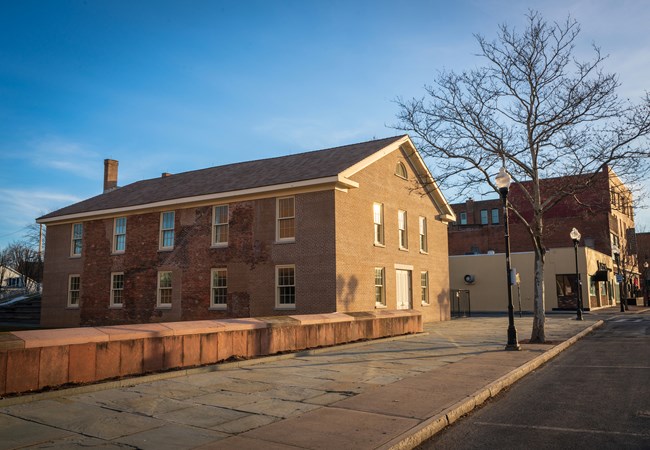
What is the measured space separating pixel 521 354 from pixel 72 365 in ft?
35.2

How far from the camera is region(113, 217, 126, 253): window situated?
28.0 m

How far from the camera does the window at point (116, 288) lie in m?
27.6

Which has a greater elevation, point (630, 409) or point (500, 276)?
point (500, 276)

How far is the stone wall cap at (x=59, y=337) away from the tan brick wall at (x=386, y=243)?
41.4 feet

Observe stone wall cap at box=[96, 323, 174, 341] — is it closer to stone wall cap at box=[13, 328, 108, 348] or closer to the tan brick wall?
stone wall cap at box=[13, 328, 108, 348]

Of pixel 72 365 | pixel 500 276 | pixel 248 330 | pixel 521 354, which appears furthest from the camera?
pixel 500 276

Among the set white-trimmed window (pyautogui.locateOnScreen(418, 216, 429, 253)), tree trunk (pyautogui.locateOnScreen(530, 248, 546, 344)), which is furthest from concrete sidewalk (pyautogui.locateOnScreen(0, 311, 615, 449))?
white-trimmed window (pyautogui.locateOnScreen(418, 216, 429, 253))

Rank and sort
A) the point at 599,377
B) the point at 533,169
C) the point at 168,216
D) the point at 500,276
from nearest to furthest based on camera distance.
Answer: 1. the point at 599,377
2. the point at 533,169
3. the point at 168,216
4. the point at 500,276

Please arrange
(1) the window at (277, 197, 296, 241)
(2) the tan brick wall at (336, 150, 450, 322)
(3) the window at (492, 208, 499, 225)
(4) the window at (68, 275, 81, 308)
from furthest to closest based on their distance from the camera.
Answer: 1. (3) the window at (492, 208, 499, 225)
2. (4) the window at (68, 275, 81, 308)
3. (1) the window at (277, 197, 296, 241)
4. (2) the tan brick wall at (336, 150, 450, 322)

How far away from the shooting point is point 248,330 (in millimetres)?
12078

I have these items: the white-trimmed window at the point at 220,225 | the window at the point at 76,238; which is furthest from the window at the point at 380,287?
the window at the point at 76,238

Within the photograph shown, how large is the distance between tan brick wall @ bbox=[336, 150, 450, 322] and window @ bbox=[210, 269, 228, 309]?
5958 mm

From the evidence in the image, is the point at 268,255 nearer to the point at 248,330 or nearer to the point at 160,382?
the point at 248,330

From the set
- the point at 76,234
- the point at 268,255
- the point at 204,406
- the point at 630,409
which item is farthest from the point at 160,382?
the point at 76,234
